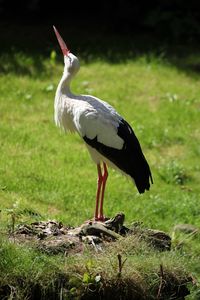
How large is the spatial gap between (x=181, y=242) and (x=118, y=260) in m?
1.97

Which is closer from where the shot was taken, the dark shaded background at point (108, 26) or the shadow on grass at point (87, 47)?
the shadow on grass at point (87, 47)

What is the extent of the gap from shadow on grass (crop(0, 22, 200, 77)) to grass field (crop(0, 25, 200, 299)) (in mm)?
57

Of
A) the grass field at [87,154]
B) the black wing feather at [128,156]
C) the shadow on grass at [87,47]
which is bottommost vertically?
the shadow on grass at [87,47]

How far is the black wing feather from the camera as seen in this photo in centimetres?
816

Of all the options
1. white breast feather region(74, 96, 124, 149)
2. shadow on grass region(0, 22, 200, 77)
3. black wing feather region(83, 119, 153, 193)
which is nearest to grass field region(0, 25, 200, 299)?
shadow on grass region(0, 22, 200, 77)

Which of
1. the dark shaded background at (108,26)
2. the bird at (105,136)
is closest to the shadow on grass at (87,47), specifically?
the dark shaded background at (108,26)

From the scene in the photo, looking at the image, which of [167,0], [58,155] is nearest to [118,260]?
[58,155]

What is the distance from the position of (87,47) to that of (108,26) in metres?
1.33

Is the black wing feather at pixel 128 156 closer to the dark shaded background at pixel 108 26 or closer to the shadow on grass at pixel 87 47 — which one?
the shadow on grass at pixel 87 47

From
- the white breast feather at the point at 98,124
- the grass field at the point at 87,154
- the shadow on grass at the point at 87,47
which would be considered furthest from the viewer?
the shadow on grass at the point at 87,47

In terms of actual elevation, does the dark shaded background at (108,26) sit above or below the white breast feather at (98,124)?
below

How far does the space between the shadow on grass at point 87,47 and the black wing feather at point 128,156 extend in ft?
17.4

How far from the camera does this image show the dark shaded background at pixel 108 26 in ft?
48.3

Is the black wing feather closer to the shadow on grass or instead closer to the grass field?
the grass field
